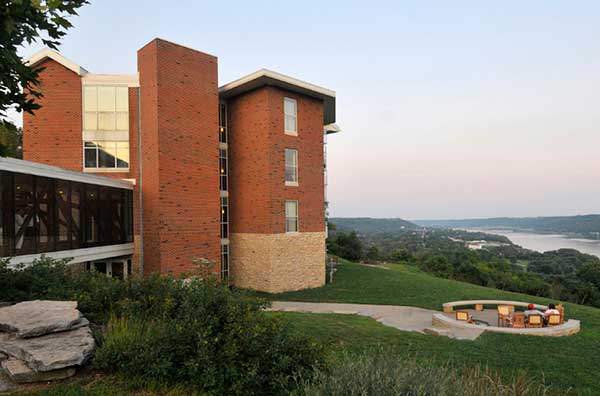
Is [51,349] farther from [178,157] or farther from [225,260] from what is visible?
[225,260]

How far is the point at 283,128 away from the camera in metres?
19.1

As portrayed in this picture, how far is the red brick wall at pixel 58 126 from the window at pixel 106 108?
0.61 metres

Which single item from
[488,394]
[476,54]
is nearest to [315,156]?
[476,54]

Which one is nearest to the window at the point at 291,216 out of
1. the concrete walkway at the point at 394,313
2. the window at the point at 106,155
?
the concrete walkway at the point at 394,313

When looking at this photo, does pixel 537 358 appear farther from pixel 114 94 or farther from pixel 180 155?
pixel 114 94

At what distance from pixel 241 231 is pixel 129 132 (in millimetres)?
7672

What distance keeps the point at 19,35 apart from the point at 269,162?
13399mm

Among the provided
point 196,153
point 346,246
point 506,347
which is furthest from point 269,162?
point 346,246

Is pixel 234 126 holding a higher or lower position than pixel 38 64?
lower

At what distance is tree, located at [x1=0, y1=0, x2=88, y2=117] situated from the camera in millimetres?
4621

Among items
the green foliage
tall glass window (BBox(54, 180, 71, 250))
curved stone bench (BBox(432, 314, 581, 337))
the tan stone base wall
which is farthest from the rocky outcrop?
the green foliage

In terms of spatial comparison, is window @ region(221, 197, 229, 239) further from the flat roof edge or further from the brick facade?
the flat roof edge

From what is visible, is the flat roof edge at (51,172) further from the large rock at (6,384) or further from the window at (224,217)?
the large rock at (6,384)

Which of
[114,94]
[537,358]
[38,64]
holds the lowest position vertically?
[537,358]
